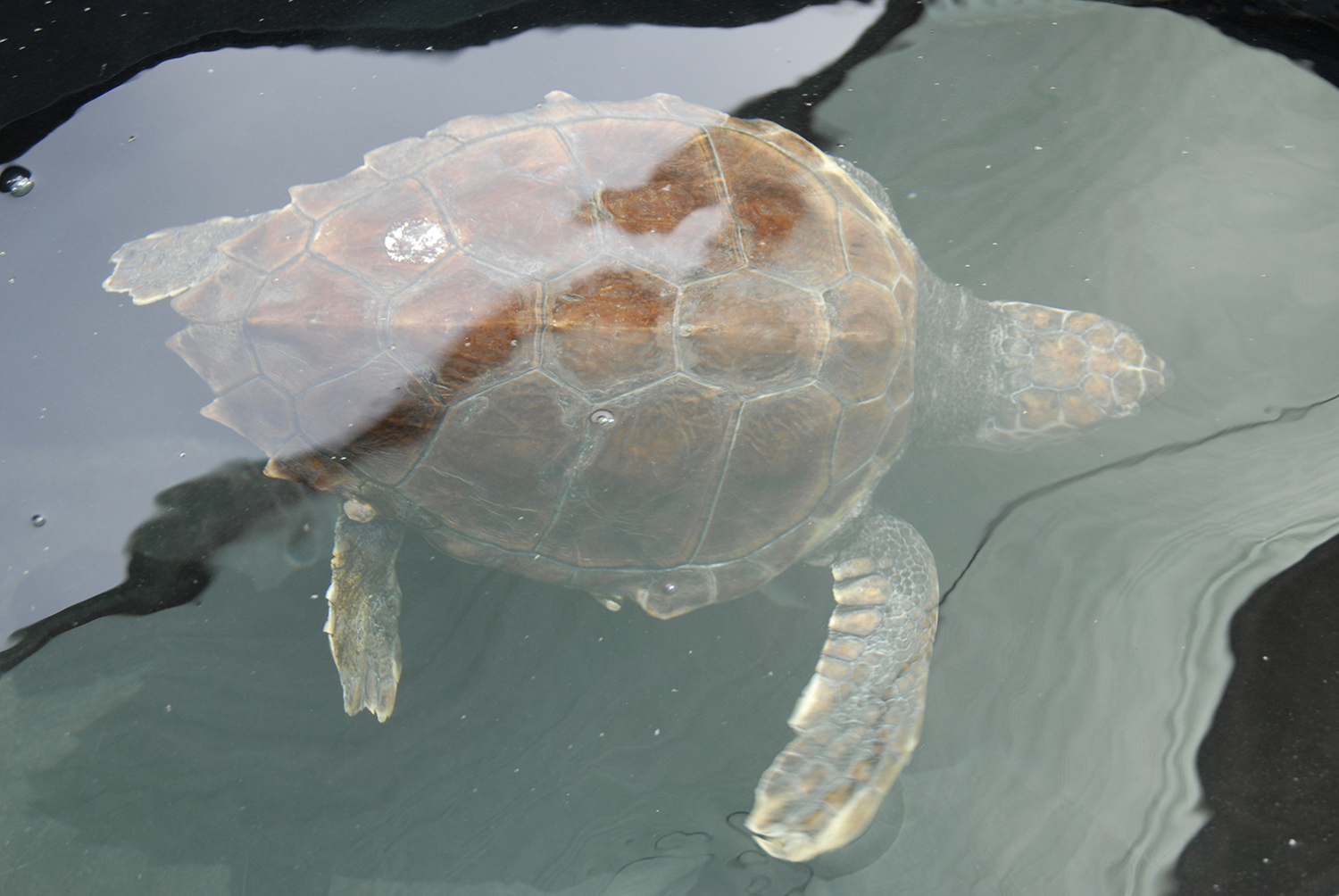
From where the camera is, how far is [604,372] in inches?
73.4

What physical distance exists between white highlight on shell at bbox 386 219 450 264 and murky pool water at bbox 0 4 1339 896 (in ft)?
3.73

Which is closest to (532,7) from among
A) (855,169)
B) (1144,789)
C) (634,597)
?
(855,169)

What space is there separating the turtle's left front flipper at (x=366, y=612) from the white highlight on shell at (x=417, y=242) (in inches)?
29.5

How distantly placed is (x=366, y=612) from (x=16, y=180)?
2.26 m

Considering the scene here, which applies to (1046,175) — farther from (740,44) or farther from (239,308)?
(239,308)

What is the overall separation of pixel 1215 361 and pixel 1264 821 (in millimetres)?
1663

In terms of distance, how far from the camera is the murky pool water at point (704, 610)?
234 cm

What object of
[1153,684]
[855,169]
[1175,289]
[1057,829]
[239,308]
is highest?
[239,308]

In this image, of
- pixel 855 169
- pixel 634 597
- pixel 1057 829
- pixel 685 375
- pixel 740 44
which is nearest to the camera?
pixel 685 375

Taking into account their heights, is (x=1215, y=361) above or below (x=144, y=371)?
below

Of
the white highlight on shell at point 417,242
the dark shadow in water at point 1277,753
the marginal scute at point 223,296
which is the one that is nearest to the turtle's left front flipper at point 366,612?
the marginal scute at point 223,296

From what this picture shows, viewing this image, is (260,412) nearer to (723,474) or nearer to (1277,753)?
(723,474)

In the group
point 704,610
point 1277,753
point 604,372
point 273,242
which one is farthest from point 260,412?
point 1277,753

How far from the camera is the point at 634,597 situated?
7.19 feet
